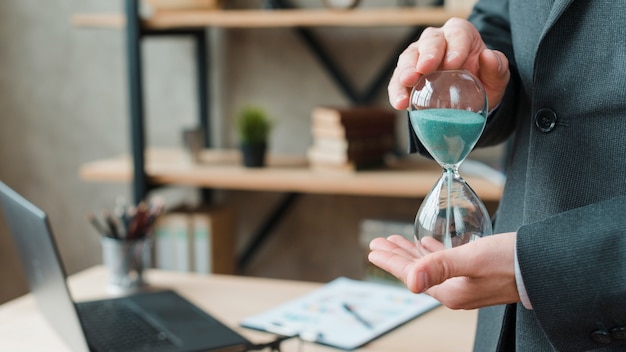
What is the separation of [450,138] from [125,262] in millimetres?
989

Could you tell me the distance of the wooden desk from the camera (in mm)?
1384

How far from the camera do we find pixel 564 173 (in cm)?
96

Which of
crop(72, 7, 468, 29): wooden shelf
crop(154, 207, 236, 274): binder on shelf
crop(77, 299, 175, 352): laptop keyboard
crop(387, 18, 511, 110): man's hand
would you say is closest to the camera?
crop(387, 18, 511, 110): man's hand

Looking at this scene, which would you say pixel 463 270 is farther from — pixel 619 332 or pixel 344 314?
pixel 344 314

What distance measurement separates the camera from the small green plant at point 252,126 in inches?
99.4

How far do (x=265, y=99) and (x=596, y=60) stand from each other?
2.03m

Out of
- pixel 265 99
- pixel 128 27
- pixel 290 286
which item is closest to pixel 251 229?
pixel 265 99

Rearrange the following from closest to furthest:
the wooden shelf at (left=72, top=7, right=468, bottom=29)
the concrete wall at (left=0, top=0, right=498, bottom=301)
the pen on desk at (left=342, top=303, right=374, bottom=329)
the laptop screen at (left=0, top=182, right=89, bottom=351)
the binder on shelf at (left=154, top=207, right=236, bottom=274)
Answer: the laptop screen at (left=0, top=182, right=89, bottom=351), the pen on desk at (left=342, top=303, right=374, bottom=329), the wooden shelf at (left=72, top=7, right=468, bottom=29), the binder on shelf at (left=154, top=207, right=236, bottom=274), the concrete wall at (left=0, top=0, right=498, bottom=301)

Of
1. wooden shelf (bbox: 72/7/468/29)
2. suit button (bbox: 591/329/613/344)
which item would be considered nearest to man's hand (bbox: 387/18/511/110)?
suit button (bbox: 591/329/613/344)

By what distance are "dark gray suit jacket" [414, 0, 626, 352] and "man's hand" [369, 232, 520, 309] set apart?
2 centimetres

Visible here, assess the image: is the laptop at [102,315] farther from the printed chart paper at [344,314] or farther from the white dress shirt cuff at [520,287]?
the white dress shirt cuff at [520,287]

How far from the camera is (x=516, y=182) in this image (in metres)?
1.08

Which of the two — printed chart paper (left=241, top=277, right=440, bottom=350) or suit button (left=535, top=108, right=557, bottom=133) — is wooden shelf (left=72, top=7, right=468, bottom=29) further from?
suit button (left=535, top=108, right=557, bottom=133)

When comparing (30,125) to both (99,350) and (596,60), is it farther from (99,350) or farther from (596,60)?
(596,60)
